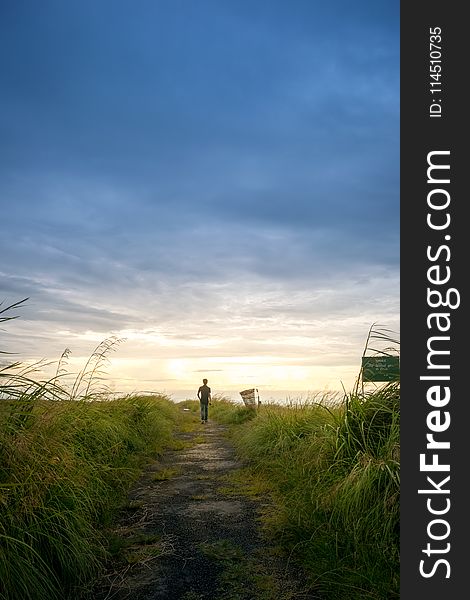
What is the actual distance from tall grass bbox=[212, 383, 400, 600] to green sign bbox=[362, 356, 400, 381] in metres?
0.14

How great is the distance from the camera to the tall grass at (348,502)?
11.7 ft

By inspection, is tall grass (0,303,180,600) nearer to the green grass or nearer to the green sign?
the green grass

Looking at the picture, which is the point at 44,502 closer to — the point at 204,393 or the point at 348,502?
the point at 348,502

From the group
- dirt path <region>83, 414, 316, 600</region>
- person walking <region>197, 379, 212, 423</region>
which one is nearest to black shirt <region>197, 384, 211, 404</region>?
person walking <region>197, 379, 212, 423</region>

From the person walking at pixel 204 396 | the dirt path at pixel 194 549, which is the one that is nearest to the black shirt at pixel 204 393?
the person walking at pixel 204 396

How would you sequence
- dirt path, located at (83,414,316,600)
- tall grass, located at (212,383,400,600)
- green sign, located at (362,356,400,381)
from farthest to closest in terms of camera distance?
green sign, located at (362,356,400,381) → dirt path, located at (83,414,316,600) → tall grass, located at (212,383,400,600)

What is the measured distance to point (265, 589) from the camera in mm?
3672

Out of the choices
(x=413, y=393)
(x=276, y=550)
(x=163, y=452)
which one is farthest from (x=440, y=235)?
(x=163, y=452)

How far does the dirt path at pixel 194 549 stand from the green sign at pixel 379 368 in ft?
6.32

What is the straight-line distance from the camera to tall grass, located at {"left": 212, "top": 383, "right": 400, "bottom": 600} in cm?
356

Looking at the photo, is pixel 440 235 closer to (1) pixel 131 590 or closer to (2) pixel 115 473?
(1) pixel 131 590

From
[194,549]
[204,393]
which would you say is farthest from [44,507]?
[204,393]

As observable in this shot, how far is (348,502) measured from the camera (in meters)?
4.32

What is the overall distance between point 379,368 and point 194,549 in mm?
2741
